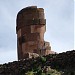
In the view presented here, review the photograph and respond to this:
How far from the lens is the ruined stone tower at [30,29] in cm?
2275

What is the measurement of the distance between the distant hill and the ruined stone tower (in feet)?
13.4

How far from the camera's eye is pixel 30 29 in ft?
76.0

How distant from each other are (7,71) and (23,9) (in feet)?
18.9

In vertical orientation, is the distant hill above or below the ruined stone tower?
below

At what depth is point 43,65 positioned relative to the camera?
1738cm

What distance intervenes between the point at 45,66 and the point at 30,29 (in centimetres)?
660

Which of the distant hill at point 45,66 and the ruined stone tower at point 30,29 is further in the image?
the ruined stone tower at point 30,29

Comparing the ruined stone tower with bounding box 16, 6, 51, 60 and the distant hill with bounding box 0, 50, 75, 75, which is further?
the ruined stone tower with bounding box 16, 6, 51, 60

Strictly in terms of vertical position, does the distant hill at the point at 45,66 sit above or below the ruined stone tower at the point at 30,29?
below

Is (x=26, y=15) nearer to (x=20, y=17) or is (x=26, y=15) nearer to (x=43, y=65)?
(x=20, y=17)

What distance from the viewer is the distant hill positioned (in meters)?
16.0

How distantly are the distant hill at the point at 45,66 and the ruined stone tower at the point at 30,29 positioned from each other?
13.4 feet

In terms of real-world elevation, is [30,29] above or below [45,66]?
above

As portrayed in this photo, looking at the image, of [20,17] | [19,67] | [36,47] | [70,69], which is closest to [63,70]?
[70,69]
